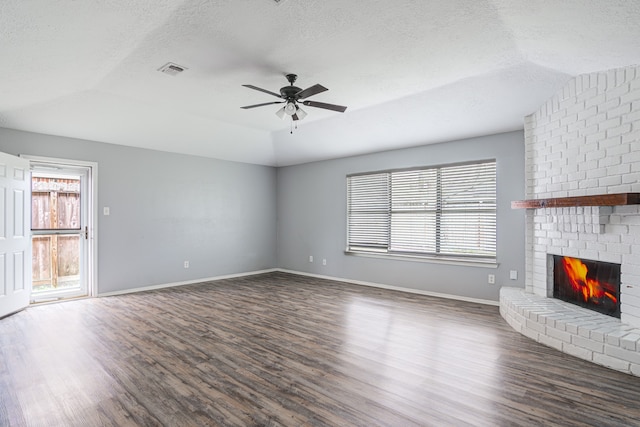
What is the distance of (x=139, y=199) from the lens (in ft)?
19.2

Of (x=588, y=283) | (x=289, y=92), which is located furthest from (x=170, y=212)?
(x=588, y=283)

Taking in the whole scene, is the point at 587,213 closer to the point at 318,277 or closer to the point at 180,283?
the point at 318,277

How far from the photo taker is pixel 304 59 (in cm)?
326

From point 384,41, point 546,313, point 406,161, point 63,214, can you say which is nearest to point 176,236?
point 63,214

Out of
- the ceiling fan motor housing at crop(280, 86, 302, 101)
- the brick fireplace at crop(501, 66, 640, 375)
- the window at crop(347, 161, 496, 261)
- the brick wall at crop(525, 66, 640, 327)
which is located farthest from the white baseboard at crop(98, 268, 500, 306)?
the ceiling fan motor housing at crop(280, 86, 302, 101)

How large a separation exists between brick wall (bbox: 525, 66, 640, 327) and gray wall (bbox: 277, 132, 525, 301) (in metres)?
Answer: 0.40

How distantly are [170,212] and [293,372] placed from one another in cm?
450

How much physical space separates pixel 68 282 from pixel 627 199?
7.16 metres

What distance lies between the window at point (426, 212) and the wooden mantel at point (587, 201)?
98 cm

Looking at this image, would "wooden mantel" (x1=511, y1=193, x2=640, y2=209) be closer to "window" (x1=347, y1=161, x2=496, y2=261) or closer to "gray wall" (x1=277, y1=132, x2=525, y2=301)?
"gray wall" (x1=277, y1=132, x2=525, y2=301)

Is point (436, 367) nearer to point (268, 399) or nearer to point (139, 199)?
point (268, 399)

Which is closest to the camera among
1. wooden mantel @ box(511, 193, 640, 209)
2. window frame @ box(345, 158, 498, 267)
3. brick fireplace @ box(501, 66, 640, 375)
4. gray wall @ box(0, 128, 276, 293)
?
wooden mantel @ box(511, 193, 640, 209)

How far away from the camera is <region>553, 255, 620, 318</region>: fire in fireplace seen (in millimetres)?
3332

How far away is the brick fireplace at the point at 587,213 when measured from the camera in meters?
3.02
